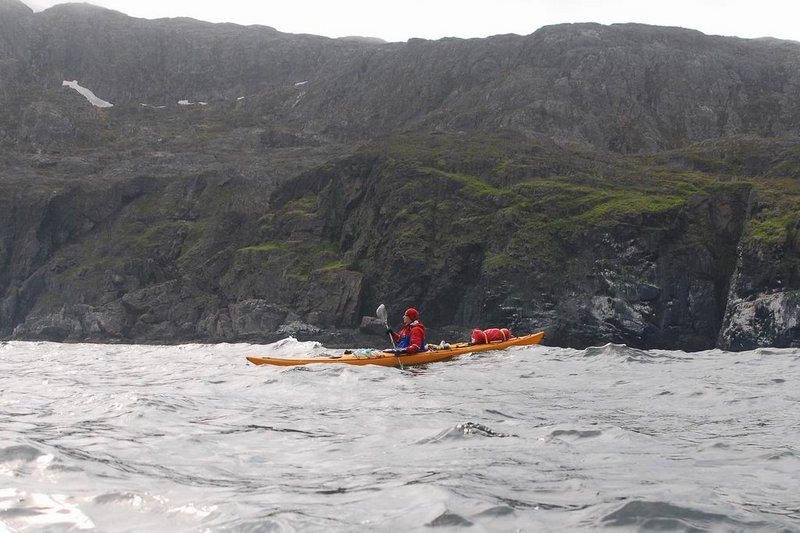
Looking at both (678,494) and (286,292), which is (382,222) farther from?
(678,494)

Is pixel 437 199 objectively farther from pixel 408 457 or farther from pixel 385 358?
pixel 408 457

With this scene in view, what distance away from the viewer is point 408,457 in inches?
384

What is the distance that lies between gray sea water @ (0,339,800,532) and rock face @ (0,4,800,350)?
4055 cm

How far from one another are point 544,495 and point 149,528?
12.4ft

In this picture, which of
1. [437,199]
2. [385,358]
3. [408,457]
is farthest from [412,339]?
[437,199]

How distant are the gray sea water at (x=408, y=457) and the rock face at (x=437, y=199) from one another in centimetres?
4055

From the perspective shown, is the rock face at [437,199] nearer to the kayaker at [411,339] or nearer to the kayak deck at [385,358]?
the kayak deck at [385,358]

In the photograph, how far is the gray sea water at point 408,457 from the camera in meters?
6.72

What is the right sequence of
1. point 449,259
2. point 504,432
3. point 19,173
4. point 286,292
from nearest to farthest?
point 504,432 → point 449,259 → point 286,292 → point 19,173

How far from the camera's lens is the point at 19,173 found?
109875 mm

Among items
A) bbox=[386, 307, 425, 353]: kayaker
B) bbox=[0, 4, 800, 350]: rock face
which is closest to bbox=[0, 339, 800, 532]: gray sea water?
bbox=[386, 307, 425, 353]: kayaker

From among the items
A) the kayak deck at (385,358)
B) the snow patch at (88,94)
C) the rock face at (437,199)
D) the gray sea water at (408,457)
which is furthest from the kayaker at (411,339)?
the snow patch at (88,94)

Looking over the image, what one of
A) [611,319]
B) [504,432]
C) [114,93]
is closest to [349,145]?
[611,319]

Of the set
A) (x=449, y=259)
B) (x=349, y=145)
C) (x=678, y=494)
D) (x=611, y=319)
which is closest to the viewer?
(x=678, y=494)
